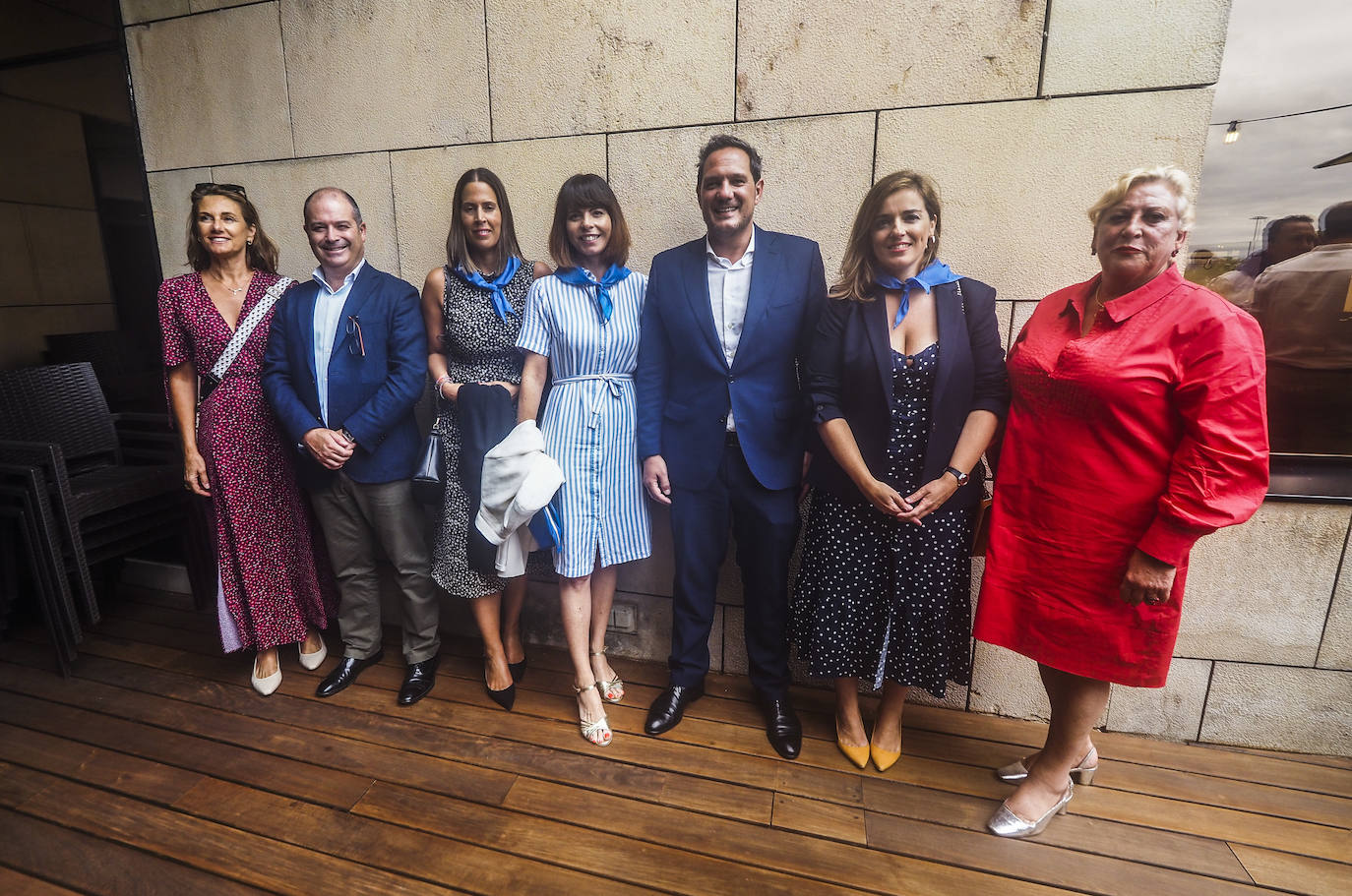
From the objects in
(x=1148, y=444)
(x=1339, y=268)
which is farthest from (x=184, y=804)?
(x=1339, y=268)

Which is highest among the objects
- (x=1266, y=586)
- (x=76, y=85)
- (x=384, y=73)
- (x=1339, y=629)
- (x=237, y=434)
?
(x=76, y=85)

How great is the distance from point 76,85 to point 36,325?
1521 mm

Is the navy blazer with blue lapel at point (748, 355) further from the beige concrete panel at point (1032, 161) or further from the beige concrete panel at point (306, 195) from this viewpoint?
the beige concrete panel at point (306, 195)

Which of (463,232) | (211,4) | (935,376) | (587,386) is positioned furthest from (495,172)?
(935,376)

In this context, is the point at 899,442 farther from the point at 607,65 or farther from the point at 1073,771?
the point at 607,65

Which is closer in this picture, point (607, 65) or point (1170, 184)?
point (1170, 184)

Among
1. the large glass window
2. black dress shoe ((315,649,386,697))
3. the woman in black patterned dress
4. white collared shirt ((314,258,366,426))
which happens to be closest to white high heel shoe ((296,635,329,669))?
black dress shoe ((315,649,386,697))

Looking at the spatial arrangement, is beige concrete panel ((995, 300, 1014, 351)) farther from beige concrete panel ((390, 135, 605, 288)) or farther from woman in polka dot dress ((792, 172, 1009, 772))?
beige concrete panel ((390, 135, 605, 288))

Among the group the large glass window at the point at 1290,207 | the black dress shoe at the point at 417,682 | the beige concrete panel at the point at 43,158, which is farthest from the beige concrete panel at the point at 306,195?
the large glass window at the point at 1290,207

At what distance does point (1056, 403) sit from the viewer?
5.17 feet

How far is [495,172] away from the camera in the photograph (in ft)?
8.16

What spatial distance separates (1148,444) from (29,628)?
4.63 meters

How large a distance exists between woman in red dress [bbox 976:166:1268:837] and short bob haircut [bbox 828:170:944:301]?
386mm

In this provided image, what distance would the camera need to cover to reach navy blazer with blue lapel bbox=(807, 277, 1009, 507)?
1.73 metres
